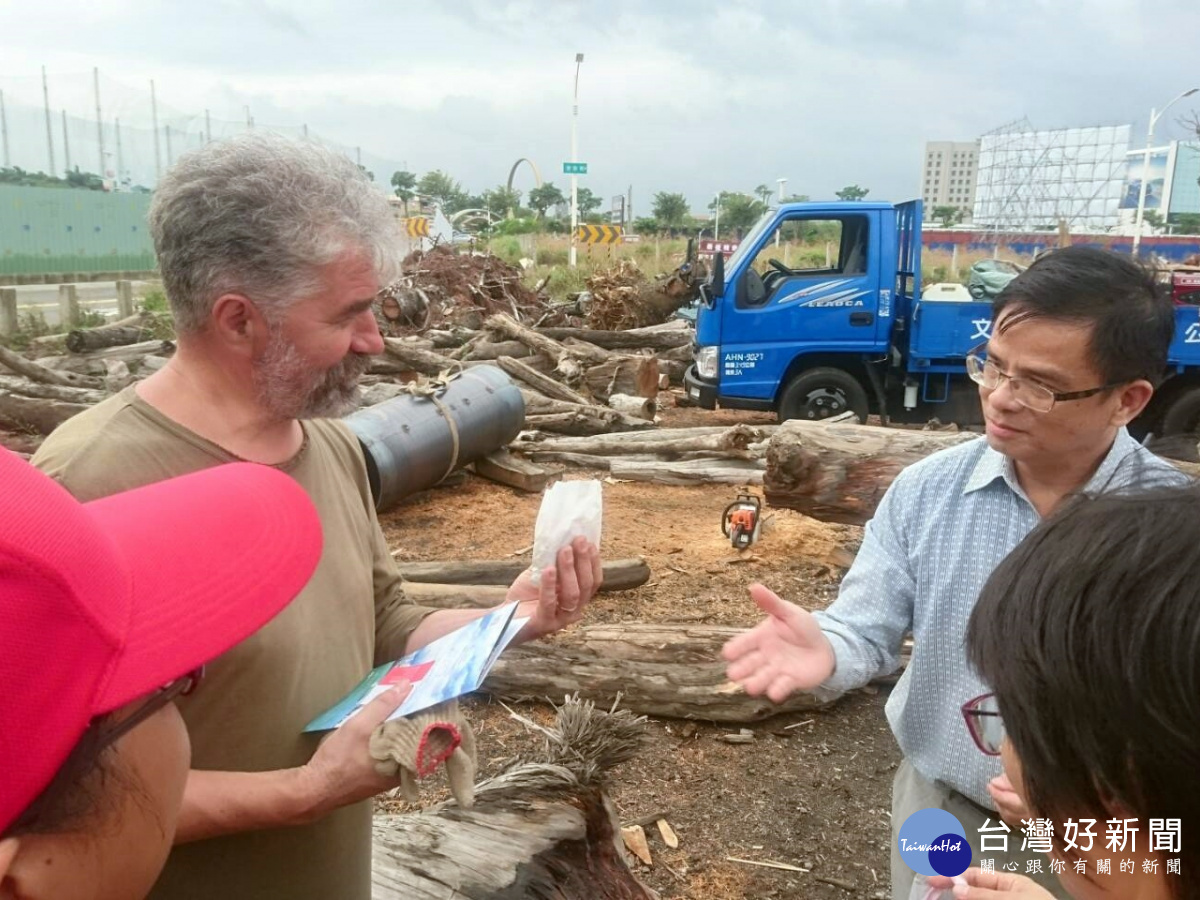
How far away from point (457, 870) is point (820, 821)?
177 centimetres

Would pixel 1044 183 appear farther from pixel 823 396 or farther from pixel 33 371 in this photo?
pixel 33 371

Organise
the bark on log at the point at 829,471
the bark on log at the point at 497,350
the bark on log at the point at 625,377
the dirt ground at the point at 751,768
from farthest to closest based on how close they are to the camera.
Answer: the bark on log at the point at 497,350 < the bark on log at the point at 625,377 < the bark on log at the point at 829,471 < the dirt ground at the point at 751,768

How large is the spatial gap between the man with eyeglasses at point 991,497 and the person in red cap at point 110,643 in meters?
1.17

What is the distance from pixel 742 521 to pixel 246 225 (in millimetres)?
4879

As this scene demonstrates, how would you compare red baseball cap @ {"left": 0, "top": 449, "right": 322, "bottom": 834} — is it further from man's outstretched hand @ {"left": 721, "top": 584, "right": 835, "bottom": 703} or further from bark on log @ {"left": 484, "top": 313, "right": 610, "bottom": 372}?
bark on log @ {"left": 484, "top": 313, "right": 610, "bottom": 372}

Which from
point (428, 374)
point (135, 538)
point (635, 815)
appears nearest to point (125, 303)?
point (428, 374)

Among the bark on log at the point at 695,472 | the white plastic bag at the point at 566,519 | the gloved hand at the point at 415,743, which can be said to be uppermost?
the white plastic bag at the point at 566,519

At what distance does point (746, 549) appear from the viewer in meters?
6.18

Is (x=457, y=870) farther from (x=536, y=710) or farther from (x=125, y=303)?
(x=125, y=303)

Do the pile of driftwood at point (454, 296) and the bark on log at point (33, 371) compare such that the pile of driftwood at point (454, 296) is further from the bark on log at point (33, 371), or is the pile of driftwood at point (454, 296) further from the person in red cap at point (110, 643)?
the person in red cap at point (110, 643)

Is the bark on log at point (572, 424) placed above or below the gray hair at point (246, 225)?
below

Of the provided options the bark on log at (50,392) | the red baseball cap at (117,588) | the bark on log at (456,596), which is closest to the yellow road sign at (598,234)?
the bark on log at (50,392)

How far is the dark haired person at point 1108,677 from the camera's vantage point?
0.87 metres

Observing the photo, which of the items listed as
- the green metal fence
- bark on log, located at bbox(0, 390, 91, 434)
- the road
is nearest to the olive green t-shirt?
bark on log, located at bbox(0, 390, 91, 434)
